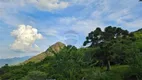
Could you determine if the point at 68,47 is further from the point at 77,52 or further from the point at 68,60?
the point at 68,60

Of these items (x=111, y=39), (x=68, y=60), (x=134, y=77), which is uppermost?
(x=111, y=39)

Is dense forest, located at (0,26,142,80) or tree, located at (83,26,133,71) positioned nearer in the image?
dense forest, located at (0,26,142,80)

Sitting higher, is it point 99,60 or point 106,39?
point 106,39

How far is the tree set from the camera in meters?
89.3

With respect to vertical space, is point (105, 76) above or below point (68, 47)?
below

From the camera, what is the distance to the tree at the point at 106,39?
89312mm

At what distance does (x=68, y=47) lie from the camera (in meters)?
68.4

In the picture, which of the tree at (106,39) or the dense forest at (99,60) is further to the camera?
the tree at (106,39)

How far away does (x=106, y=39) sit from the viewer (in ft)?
317

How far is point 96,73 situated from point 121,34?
3982 centimetres

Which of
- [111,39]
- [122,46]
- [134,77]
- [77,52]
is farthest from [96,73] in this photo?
[111,39]

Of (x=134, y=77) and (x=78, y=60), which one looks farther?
(x=134, y=77)

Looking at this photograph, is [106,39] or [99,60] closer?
[99,60]

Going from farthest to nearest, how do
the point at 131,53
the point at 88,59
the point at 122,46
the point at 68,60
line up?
1. the point at 122,46
2. the point at 88,59
3. the point at 131,53
4. the point at 68,60
